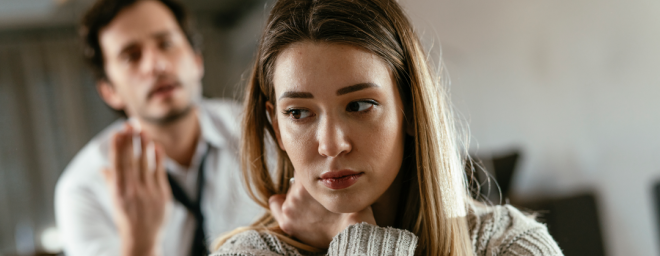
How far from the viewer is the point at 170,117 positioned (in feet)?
5.50

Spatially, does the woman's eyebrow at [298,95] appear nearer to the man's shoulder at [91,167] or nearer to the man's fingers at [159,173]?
the man's fingers at [159,173]

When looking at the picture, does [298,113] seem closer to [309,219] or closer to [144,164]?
[309,219]

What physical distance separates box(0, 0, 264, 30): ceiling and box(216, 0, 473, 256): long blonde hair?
4012 mm

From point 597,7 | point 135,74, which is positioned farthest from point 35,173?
point 597,7

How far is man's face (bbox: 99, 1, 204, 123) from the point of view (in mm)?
1625

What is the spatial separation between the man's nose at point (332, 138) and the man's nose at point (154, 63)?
1.07 m

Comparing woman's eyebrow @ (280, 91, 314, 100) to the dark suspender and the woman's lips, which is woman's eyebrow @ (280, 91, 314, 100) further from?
the dark suspender

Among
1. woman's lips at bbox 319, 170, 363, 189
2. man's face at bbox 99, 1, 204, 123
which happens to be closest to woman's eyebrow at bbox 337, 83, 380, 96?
woman's lips at bbox 319, 170, 363, 189

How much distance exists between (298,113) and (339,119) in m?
0.07

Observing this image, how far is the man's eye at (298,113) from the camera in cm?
71

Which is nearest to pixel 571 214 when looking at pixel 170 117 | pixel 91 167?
pixel 170 117

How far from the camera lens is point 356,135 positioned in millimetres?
687

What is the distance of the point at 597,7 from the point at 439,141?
1.49 m

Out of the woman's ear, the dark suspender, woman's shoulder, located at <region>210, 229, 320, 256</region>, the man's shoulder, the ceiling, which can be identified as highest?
the ceiling
